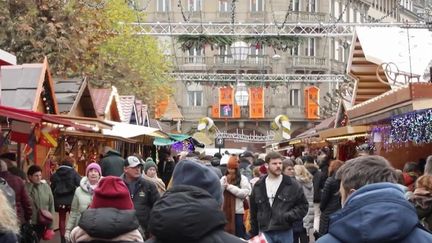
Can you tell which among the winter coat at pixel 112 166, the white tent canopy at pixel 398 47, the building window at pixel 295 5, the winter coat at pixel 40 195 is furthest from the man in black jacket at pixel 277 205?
the building window at pixel 295 5

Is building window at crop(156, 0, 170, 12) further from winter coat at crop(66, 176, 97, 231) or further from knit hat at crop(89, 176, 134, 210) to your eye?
knit hat at crop(89, 176, 134, 210)

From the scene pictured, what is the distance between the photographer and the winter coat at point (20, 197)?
12.2m

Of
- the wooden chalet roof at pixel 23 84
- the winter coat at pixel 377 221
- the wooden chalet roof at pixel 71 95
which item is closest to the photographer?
Answer: the winter coat at pixel 377 221

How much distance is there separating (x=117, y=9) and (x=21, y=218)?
27.5 metres

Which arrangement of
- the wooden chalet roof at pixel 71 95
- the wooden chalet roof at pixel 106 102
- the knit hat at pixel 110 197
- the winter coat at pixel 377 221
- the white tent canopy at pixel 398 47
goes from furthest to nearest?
the wooden chalet roof at pixel 106 102
the wooden chalet roof at pixel 71 95
the white tent canopy at pixel 398 47
the knit hat at pixel 110 197
the winter coat at pixel 377 221

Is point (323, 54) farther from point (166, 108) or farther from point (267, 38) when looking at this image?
point (267, 38)

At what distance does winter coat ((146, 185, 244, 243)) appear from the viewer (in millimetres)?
4770

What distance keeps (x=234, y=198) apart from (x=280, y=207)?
188 centimetres

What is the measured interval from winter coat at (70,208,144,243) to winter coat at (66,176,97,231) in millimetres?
6583

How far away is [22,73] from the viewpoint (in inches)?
804

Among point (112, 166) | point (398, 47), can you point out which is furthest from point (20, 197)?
point (398, 47)

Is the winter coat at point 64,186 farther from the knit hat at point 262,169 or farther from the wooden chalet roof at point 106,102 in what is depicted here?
the wooden chalet roof at point 106,102

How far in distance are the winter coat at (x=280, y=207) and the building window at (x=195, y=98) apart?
70.8 metres

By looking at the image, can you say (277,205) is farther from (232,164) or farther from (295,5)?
(295,5)
